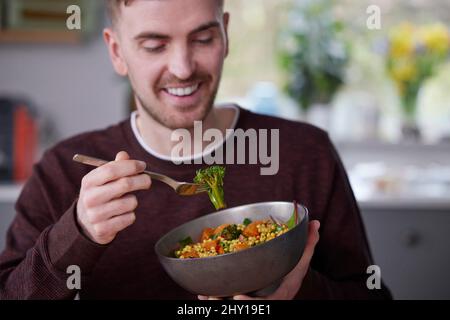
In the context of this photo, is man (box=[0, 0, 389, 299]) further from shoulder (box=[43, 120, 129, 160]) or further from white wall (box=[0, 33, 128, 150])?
white wall (box=[0, 33, 128, 150])

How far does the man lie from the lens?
1.04m

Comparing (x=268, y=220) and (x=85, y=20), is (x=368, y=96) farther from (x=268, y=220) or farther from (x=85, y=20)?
(x=268, y=220)

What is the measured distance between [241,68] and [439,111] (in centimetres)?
90

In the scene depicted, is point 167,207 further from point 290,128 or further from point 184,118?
point 290,128

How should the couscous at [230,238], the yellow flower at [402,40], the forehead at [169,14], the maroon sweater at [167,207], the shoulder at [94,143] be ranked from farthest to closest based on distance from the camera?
the yellow flower at [402,40], the shoulder at [94,143], the maroon sweater at [167,207], the forehead at [169,14], the couscous at [230,238]

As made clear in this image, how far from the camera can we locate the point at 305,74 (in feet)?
9.05

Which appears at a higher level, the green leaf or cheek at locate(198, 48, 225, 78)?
cheek at locate(198, 48, 225, 78)

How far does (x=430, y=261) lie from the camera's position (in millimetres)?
2344

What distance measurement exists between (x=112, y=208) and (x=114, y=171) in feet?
0.19

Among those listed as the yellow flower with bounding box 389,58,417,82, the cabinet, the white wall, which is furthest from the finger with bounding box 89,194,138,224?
the yellow flower with bounding box 389,58,417,82

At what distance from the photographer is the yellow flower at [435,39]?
273cm

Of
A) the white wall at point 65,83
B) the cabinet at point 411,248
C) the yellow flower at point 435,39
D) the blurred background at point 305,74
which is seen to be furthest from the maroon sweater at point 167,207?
the yellow flower at point 435,39

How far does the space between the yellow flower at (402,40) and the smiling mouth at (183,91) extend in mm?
1774

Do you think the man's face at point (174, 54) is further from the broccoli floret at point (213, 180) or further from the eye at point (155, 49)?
the broccoli floret at point (213, 180)
